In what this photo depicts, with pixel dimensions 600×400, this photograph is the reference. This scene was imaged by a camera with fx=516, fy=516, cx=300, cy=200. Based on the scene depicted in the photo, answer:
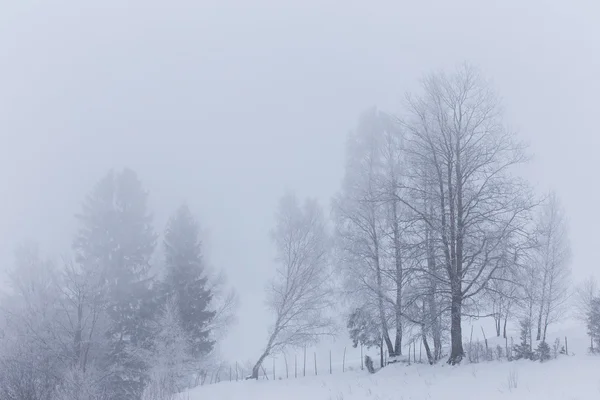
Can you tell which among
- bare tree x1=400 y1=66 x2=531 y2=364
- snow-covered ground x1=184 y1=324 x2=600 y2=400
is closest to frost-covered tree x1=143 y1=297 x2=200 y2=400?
snow-covered ground x1=184 y1=324 x2=600 y2=400

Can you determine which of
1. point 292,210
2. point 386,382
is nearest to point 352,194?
point 292,210

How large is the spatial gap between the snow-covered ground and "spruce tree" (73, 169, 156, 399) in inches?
291

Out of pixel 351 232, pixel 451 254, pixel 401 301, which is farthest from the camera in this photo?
pixel 351 232

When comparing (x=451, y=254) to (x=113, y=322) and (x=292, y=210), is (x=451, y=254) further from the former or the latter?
(x=113, y=322)

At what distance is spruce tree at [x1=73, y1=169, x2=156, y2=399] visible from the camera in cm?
2955

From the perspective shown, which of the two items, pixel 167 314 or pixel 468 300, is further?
pixel 167 314

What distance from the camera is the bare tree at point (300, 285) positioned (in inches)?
1160

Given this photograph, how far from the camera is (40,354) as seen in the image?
2458cm

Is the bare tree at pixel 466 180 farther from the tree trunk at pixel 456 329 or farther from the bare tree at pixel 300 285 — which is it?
the bare tree at pixel 300 285

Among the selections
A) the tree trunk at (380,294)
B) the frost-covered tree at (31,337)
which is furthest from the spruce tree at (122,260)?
the tree trunk at (380,294)

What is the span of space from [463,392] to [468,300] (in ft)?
17.5

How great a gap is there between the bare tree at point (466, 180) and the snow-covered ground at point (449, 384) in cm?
215

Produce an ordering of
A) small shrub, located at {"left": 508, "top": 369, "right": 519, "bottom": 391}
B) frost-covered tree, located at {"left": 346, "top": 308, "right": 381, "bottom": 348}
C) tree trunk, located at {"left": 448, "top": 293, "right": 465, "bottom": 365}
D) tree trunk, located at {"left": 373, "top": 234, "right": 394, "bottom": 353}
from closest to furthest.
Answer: small shrub, located at {"left": 508, "top": 369, "right": 519, "bottom": 391}, tree trunk, located at {"left": 448, "top": 293, "right": 465, "bottom": 365}, tree trunk, located at {"left": 373, "top": 234, "right": 394, "bottom": 353}, frost-covered tree, located at {"left": 346, "top": 308, "right": 381, "bottom": 348}

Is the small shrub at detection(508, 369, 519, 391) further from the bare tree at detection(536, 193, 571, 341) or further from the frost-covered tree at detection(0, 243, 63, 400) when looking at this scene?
the bare tree at detection(536, 193, 571, 341)
